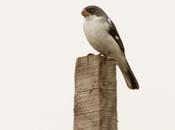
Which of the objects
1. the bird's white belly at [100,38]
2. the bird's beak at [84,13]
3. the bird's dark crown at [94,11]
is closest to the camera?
the bird's white belly at [100,38]

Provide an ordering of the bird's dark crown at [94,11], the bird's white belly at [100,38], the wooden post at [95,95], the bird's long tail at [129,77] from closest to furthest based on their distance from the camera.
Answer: the wooden post at [95,95] → the bird's long tail at [129,77] → the bird's white belly at [100,38] → the bird's dark crown at [94,11]

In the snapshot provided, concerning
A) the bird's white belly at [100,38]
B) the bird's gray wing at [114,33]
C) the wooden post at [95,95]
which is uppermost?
the bird's gray wing at [114,33]

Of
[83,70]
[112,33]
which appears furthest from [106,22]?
[83,70]

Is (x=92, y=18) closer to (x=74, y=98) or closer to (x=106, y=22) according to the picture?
(x=106, y=22)

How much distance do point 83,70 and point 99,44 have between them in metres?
3.95

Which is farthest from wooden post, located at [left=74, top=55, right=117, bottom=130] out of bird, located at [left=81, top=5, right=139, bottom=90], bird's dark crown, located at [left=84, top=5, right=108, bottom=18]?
bird's dark crown, located at [left=84, top=5, right=108, bottom=18]

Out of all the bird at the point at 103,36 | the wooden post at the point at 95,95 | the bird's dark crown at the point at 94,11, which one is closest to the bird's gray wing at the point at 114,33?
the bird at the point at 103,36

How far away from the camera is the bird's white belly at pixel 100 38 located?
6.87 metres

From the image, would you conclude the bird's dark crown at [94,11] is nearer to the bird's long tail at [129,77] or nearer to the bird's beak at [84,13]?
the bird's beak at [84,13]

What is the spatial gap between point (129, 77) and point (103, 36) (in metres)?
0.66

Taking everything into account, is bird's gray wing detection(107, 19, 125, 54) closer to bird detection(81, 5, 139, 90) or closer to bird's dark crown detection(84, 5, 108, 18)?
bird detection(81, 5, 139, 90)

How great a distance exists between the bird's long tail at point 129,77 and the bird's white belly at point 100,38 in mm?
286

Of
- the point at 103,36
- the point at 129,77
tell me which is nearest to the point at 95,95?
the point at 129,77

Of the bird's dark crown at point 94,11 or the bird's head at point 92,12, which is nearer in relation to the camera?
the bird's head at point 92,12
